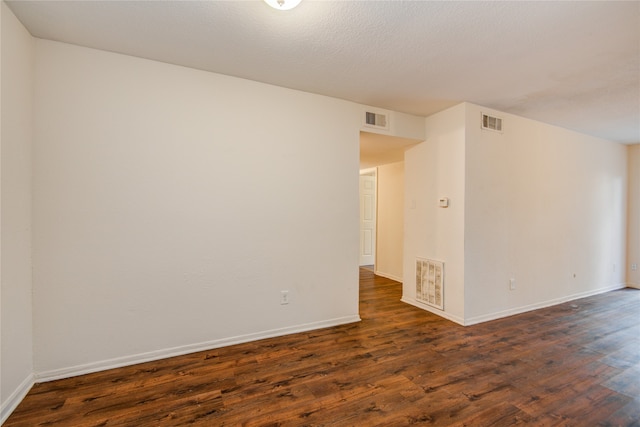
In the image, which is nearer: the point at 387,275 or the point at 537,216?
the point at 537,216

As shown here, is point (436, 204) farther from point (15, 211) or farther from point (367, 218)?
point (15, 211)

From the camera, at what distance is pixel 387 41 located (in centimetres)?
208

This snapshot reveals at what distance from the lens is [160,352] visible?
7.90 ft

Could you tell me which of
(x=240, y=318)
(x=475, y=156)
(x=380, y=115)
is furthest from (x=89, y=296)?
(x=475, y=156)

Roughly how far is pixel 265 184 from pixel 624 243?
6.43 m

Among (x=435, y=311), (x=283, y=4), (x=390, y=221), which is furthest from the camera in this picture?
(x=390, y=221)

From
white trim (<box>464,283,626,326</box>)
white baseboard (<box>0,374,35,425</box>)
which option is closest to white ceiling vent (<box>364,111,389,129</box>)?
white trim (<box>464,283,626,326</box>)

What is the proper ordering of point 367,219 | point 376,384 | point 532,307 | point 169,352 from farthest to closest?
point 367,219 < point 532,307 < point 169,352 < point 376,384

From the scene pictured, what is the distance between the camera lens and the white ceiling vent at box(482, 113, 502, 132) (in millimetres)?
3332

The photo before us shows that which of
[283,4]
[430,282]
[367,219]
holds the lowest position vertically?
[430,282]

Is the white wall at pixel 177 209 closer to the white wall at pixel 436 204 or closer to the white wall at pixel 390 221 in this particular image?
the white wall at pixel 436 204

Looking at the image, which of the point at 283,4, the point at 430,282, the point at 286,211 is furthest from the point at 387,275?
the point at 283,4

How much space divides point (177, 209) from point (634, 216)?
7.28 meters

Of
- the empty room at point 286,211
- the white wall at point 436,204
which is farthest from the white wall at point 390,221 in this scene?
the empty room at point 286,211
